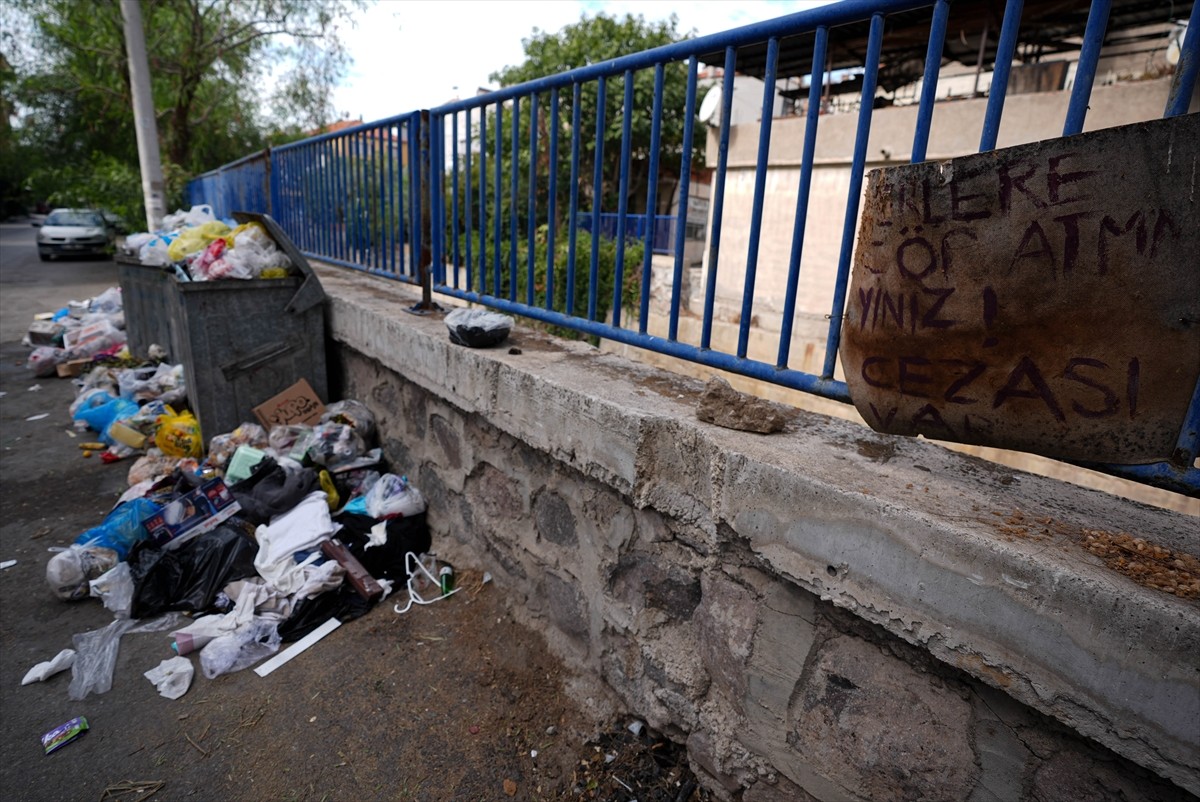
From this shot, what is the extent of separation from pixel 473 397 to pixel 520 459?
346 millimetres

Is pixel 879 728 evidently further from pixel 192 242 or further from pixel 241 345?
pixel 192 242

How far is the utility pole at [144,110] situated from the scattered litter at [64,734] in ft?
29.6

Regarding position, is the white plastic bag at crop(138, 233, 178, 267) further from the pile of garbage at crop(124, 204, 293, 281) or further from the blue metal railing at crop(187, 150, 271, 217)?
the blue metal railing at crop(187, 150, 271, 217)

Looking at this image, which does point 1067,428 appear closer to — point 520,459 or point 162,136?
point 520,459

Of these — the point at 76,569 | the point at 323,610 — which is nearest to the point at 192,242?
the point at 76,569

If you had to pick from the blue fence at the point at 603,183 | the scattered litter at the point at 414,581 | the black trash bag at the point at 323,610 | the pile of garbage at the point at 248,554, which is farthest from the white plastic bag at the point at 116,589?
the blue fence at the point at 603,183

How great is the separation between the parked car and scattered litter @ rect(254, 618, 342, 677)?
754 inches

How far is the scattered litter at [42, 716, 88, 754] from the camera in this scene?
202 centimetres

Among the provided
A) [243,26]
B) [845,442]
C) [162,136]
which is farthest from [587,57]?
[845,442]

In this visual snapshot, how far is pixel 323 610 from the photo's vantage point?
2.68 metres

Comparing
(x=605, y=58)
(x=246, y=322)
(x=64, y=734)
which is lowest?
(x=64, y=734)

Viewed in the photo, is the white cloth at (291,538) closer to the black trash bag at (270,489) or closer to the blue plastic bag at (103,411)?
the black trash bag at (270,489)

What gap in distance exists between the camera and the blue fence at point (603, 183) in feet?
4.59

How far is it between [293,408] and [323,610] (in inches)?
65.9
